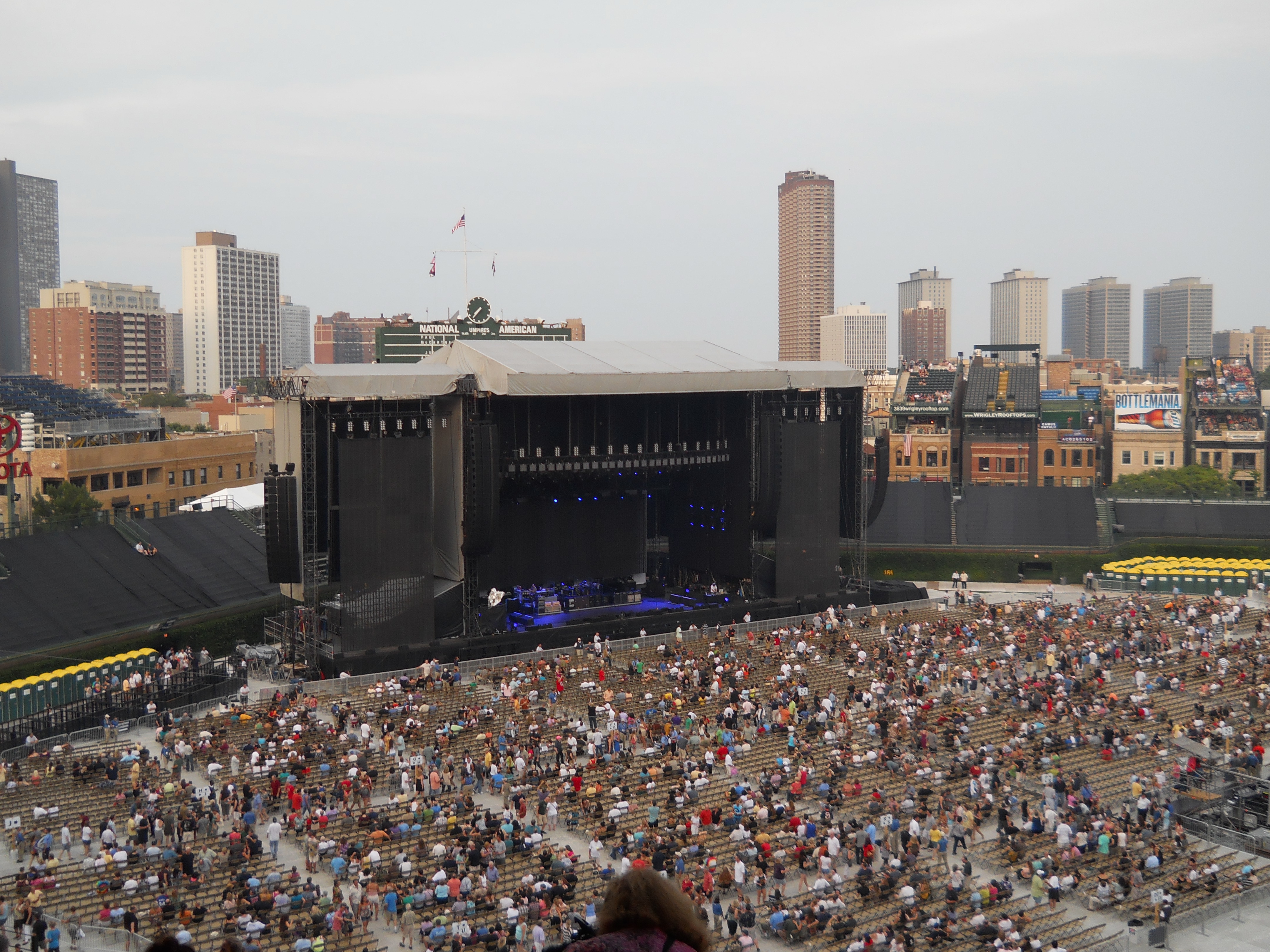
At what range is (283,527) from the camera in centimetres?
4347

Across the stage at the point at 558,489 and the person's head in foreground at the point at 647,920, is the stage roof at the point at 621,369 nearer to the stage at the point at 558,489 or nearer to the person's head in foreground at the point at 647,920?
the stage at the point at 558,489

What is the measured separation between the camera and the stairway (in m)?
68.9

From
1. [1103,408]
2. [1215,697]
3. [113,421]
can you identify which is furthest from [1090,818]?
[1103,408]

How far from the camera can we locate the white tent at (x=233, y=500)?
61844 millimetres

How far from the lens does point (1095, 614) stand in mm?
50906

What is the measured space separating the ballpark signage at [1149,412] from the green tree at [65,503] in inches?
2888

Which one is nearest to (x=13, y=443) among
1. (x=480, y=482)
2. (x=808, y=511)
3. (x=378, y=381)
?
(x=378, y=381)

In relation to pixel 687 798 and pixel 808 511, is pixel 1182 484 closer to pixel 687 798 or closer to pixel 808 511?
pixel 808 511

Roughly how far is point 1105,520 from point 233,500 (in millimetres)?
50637

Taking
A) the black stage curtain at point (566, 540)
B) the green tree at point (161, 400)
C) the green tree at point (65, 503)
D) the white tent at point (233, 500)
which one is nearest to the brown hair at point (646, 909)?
the black stage curtain at point (566, 540)

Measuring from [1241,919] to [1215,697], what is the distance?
14.9 metres

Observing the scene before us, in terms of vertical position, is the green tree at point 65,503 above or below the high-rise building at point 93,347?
below

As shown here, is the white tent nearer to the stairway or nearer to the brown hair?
the stairway

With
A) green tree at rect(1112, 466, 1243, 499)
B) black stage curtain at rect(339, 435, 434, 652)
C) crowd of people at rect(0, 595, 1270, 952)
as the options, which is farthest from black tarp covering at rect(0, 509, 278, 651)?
green tree at rect(1112, 466, 1243, 499)
